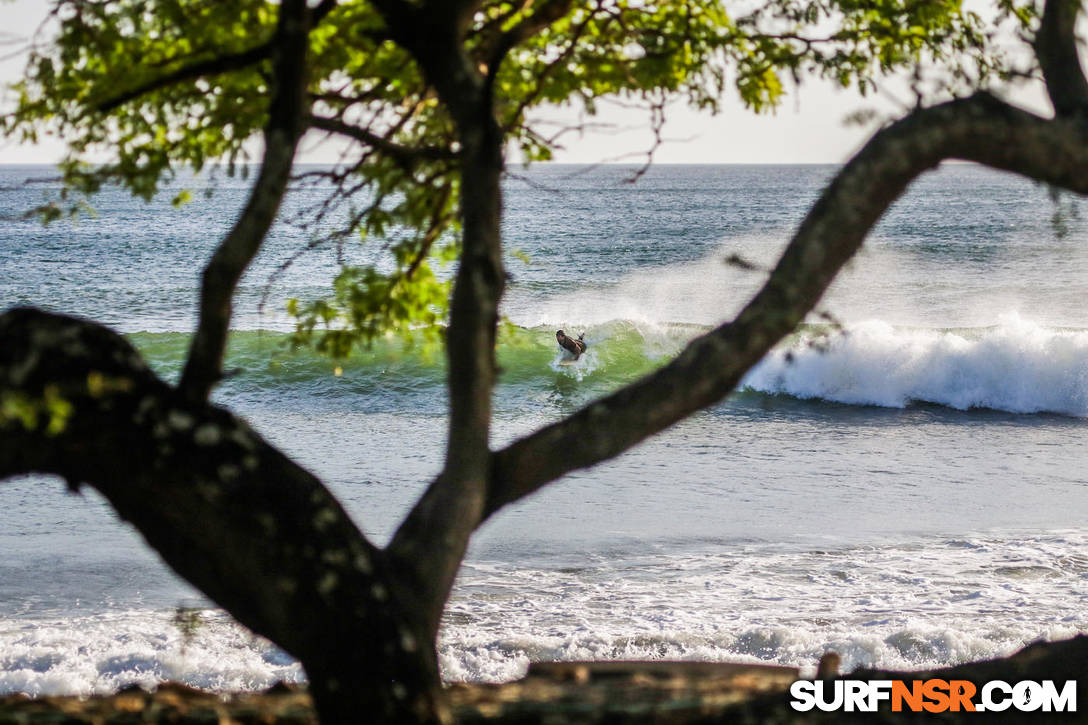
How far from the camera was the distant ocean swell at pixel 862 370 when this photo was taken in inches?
773

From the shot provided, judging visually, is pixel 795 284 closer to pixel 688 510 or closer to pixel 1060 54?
pixel 1060 54

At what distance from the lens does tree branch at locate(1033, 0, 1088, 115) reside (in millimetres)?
4258

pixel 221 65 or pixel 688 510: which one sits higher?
pixel 221 65

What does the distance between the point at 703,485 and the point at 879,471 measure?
7.98 ft

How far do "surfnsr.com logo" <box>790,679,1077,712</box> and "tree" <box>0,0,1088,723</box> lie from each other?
1117 mm

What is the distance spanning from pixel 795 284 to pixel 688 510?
25.8ft

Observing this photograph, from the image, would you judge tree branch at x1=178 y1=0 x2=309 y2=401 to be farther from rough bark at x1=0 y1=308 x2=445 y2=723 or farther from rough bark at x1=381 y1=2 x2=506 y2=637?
rough bark at x1=381 y1=2 x2=506 y2=637

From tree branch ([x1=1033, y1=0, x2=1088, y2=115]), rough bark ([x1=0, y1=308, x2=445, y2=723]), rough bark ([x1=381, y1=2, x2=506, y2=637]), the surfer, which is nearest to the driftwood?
rough bark ([x1=0, y1=308, x2=445, y2=723])

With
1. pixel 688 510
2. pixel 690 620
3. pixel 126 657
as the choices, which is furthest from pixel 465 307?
pixel 688 510

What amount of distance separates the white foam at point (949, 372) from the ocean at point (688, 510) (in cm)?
6

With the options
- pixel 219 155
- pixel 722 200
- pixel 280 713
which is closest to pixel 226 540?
pixel 280 713

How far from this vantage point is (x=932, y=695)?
392 centimetres

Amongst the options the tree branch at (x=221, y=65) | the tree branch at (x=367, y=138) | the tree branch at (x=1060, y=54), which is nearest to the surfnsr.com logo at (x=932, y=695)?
the tree branch at (x=1060, y=54)

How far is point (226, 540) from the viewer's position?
135 inches
